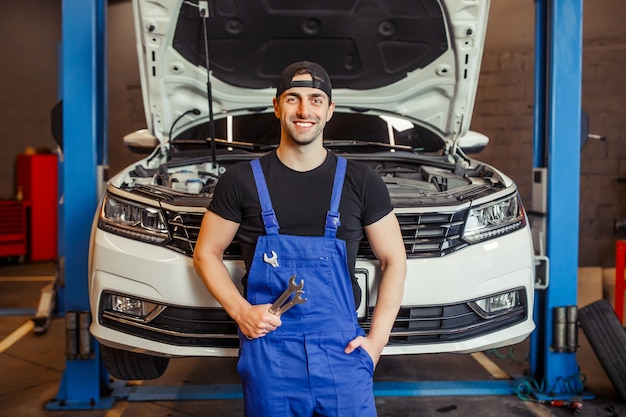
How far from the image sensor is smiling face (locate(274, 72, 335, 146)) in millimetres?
1887

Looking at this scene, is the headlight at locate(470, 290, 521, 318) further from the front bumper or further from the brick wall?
the brick wall

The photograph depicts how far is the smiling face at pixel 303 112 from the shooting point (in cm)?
189

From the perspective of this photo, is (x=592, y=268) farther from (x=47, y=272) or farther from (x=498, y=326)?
(x=47, y=272)

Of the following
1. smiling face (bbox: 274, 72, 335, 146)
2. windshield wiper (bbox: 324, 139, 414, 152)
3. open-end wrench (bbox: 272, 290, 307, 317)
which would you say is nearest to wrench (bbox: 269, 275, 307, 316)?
open-end wrench (bbox: 272, 290, 307, 317)

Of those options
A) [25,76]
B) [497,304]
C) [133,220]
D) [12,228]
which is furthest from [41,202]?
[497,304]

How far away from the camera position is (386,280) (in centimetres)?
197

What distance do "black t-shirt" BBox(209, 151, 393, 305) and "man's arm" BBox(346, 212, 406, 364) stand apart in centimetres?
4

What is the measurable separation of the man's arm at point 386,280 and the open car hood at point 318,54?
154cm

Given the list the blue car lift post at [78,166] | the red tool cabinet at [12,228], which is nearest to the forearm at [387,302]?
the blue car lift post at [78,166]

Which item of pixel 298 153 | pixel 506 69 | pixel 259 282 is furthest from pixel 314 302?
pixel 506 69

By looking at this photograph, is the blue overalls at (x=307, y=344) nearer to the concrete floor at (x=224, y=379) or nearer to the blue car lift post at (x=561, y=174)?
the concrete floor at (x=224, y=379)

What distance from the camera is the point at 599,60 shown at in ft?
21.8

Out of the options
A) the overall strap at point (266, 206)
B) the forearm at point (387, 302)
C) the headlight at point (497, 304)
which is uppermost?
the overall strap at point (266, 206)

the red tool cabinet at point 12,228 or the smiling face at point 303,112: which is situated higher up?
the smiling face at point 303,112
